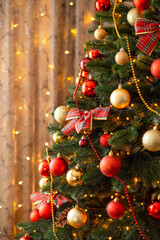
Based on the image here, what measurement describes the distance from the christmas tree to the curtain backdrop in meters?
0.62

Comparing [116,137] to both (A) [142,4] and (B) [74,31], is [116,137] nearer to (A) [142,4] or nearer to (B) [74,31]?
(A) [142,4]

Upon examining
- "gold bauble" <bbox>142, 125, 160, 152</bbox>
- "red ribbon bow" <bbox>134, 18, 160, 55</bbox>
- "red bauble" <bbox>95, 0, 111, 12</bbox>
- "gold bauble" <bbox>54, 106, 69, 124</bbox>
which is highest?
"red bauble" <bbox>95, 0, 111, 12</bbox>

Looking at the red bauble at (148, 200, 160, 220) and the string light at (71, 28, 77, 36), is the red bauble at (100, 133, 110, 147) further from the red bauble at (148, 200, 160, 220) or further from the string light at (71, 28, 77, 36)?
the string light at (71, 28, 77, 36)

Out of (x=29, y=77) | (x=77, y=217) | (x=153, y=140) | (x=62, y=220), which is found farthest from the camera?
(x=29, y=77)

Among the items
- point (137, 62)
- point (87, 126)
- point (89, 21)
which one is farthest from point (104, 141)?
point (89, 21)

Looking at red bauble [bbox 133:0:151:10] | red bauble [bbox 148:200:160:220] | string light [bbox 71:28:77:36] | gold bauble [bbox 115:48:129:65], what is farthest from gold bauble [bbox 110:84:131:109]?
string light [bbox 71:28:77:36]

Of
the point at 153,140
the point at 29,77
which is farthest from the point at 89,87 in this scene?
the point at 29,77

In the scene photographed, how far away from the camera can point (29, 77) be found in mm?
1828

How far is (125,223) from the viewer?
1072 mm

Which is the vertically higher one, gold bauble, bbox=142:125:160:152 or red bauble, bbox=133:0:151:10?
red bauble, bbox=133:0:151:10

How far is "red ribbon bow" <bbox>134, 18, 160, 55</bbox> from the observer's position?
873mm

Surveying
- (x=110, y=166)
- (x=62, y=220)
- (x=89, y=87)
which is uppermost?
(x=89, y=87)

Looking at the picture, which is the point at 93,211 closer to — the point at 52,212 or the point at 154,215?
the point at 52,212

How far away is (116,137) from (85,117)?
0.15 m
